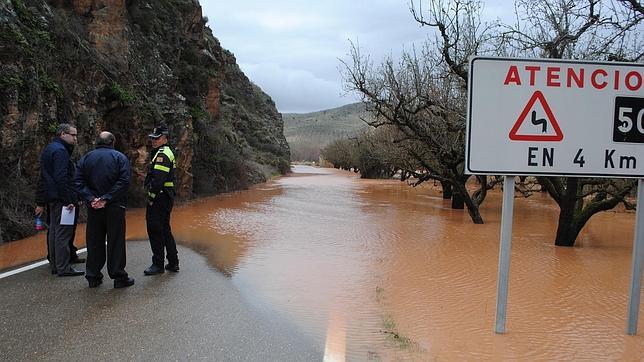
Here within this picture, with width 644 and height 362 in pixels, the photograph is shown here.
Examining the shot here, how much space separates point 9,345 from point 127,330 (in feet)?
3.13

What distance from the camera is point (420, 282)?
7.18m

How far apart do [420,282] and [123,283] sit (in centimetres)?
419

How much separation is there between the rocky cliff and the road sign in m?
8.56

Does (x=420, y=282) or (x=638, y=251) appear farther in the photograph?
(x=420, y=282)

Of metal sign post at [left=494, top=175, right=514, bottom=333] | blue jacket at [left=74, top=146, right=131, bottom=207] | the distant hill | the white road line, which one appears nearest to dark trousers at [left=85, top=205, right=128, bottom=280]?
blue jacket at [left=74, top=146, right=131, bottom=207]

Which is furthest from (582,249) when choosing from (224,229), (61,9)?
(61,9)

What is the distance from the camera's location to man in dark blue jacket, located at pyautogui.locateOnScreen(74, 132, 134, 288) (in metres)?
5.83

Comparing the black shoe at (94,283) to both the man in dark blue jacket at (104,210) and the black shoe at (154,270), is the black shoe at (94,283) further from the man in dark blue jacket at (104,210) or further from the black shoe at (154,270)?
the black shoe at (154,270)

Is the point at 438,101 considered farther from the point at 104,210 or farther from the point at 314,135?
the point at 314,135

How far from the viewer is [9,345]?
13.5 feet

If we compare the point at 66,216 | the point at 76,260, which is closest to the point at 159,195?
the point at 66,216

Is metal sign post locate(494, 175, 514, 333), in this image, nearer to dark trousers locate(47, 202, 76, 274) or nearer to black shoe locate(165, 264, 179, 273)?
black shoe locate(165, 264, 179, 273)

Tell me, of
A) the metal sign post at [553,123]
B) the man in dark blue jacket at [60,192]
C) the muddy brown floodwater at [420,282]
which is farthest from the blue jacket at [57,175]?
the metal sign post at [553,123]

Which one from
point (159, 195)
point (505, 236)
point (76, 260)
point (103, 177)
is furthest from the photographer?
point (76, 260)
